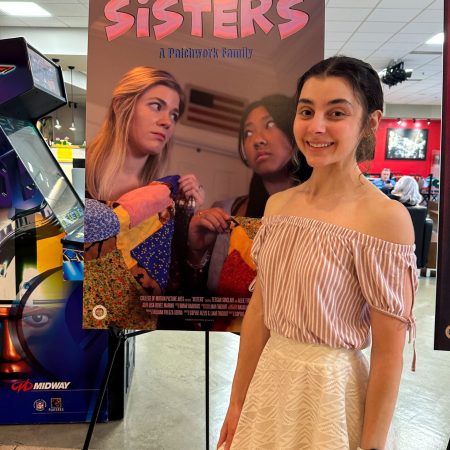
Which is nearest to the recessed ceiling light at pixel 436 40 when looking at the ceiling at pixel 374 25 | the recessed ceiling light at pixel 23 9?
the ceiling at pixel 374 25

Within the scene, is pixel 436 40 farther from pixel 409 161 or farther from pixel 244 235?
pixel 409 161

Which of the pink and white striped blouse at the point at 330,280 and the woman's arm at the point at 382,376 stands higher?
the pink and white striped blouse at the point at 330,280

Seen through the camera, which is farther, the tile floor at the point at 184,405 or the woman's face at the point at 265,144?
the tile floor at the point at 184,405

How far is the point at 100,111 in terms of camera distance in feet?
5.04

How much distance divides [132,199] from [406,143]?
14.9m

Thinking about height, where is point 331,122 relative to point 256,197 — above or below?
above

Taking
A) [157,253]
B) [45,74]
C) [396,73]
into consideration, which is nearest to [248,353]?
[157,253]

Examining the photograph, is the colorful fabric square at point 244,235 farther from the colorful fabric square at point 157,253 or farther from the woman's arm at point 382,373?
the woman's arm at point 382,373

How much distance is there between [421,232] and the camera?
608cm

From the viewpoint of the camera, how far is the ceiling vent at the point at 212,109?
154cm

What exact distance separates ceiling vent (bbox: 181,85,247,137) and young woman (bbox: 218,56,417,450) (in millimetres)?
532

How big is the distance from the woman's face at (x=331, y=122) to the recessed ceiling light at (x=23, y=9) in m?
6.58

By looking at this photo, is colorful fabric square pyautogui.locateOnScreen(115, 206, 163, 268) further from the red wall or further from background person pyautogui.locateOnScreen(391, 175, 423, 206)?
the red wall

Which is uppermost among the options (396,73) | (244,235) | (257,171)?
(396,73)
